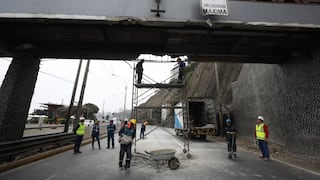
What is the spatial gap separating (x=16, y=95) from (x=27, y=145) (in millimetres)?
2217

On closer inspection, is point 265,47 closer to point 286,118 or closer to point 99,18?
point 286,118

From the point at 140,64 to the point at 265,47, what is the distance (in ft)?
18.1

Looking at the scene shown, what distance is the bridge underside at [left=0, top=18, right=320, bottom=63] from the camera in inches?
240

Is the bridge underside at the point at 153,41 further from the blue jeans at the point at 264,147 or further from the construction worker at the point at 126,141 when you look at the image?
the blue jeans at the point at 264,147

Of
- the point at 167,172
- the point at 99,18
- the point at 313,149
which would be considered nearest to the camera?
the point at 99,18

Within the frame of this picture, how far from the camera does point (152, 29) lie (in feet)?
19.8

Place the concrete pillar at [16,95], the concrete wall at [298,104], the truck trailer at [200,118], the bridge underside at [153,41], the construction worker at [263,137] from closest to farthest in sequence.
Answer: the bridge underside at [153,41], the concrete pillar at [16,95], the concrete wall at [298,104], the construction worker at [263,137], the truck trailer at [200,118]

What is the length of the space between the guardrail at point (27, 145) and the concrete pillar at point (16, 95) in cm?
34

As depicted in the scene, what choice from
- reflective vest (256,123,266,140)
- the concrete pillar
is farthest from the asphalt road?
the concrete pillar

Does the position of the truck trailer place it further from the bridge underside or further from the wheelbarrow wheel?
the wheelbarrow wheel

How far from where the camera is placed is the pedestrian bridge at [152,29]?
209 inches

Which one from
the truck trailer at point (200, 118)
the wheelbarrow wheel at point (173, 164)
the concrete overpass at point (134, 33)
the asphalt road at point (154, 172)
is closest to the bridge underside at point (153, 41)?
the concrete overpass at point (134, 33)

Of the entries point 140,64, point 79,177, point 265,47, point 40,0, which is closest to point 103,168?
point 79,177

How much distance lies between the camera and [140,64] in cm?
948
